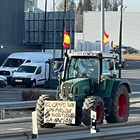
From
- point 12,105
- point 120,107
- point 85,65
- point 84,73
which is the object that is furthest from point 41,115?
point 12,105

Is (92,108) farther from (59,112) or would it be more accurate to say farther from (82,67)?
(82,67)

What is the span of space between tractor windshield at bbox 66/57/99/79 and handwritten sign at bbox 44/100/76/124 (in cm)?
123

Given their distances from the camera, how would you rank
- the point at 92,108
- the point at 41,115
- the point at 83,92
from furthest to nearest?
the point at 83,92, the point at 41,115, the point at 92,108

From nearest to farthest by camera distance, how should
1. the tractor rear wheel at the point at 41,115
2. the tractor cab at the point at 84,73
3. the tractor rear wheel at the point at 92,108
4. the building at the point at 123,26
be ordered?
1. the tractor rear wheel at the point at 92,108
2. the tractor rear wheel at the point at 41,115
3. the tractor cab at the point at 84,73
4. the building at the point at 123,26

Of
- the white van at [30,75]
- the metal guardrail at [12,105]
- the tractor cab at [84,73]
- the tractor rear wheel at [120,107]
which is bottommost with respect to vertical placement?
the white van at [30,75]

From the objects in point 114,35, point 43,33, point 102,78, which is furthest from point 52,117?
point 114,35

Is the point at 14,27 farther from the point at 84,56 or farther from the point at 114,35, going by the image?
the point at 114,35

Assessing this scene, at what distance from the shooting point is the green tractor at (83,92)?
1612 cm

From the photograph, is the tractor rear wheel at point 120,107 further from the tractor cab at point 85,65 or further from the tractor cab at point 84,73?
the tractor cab at point 85,65

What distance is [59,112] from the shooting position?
16.1 meters

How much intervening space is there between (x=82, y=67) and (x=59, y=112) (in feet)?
5.71

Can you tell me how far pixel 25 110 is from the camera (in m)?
22.5

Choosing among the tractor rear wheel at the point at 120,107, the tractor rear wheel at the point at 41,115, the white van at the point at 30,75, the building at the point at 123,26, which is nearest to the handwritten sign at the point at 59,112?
the tractor rear wheel at the point at 41,115

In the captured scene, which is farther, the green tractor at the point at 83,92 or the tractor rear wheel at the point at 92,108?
the green tractor at the point at 83,92
